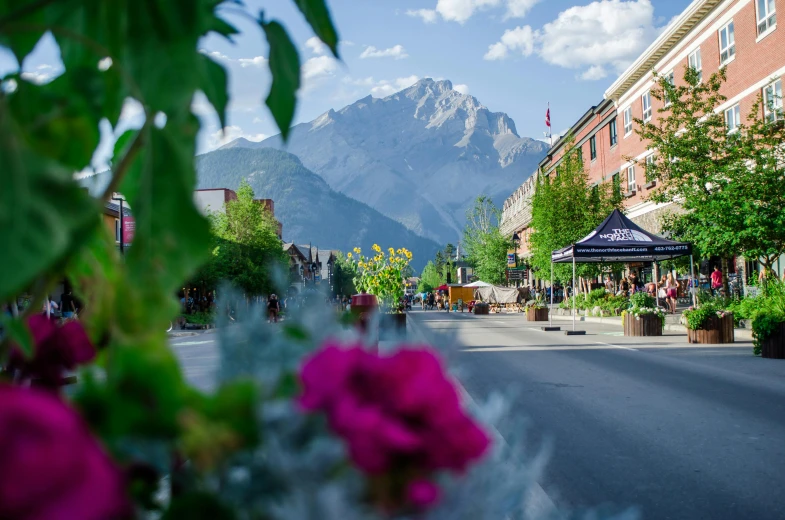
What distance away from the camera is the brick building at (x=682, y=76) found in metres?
25.7

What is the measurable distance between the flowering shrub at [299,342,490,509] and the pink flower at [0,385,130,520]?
0.80 ft

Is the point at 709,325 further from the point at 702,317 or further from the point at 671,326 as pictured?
the point at 671,326

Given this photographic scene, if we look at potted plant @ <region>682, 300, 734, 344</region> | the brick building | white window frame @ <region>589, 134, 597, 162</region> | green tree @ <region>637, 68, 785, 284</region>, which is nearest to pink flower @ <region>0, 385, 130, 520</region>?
potted plant @ <region>682, 300, 734, 344</region>

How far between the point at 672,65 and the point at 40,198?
3783 cm

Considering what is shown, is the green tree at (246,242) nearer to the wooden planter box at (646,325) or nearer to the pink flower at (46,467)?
the wooden planter box at (646,325)

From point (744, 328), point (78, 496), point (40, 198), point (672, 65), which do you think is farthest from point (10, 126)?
point (672, 65)

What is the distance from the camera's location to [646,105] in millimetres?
38000

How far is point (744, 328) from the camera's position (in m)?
19.8

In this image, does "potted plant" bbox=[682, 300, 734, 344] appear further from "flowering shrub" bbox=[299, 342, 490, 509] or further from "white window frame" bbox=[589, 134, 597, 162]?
"white window frame" bbox=[589, 134, 597, 162]

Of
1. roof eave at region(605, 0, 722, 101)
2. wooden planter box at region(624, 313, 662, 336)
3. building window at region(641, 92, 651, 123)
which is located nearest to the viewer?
wooden planter box at region(624, 313, 662, 336)

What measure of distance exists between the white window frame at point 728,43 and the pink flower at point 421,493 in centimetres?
3184

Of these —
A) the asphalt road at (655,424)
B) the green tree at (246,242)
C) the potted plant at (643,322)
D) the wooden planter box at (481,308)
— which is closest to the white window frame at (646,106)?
the wooden planter box at (481,308)

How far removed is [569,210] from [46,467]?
130 feet

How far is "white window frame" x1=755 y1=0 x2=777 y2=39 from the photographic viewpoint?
82.7ft
